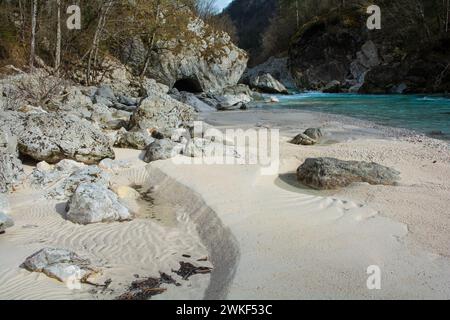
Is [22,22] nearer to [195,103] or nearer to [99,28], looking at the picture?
[99,28]

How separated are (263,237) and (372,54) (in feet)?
126

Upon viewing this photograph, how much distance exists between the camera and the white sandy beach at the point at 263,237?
328 cm

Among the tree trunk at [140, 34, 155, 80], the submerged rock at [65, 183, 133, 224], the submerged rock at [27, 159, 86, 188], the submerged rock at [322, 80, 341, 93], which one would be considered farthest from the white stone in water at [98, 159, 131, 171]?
the submerged rock at [322, 80, 341, 93]

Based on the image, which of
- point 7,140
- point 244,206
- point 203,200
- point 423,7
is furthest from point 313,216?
point 423,7

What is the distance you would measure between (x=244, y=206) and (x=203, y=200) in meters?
0.65

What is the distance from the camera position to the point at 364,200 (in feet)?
17.2

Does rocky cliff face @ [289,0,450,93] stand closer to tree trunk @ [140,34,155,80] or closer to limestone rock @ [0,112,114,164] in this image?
tree trunk @ [140,34,155,80]

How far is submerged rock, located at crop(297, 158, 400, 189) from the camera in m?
5.81

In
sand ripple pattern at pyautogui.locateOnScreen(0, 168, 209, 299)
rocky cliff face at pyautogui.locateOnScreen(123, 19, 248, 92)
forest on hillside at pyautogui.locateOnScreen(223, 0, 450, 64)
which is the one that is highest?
forest on hillside at pyautogui.locateOnScreen(223, 0, 450, 64)

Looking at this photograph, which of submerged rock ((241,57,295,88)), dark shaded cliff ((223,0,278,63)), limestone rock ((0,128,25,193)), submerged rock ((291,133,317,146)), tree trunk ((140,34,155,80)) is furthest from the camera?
dark shaded cliff ((223,0,278,63))

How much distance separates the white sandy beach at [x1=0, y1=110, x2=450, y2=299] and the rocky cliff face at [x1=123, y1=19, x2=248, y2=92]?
18953mm

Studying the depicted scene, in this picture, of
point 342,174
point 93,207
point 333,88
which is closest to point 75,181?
point 93,207

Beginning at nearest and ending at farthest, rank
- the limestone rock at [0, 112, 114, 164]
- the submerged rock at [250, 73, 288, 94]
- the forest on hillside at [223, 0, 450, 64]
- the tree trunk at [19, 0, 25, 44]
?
the limestone rock at [0, 112, 114, 164], the tree trunk at [19, 0, 25, 44], the forest on hillside at [223, 0, 450, 64], the submerged rock at [250, 73, 288, 94]

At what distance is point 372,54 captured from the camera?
3822 centimetres
